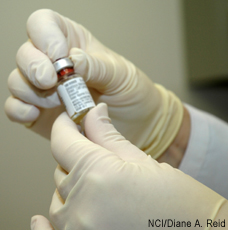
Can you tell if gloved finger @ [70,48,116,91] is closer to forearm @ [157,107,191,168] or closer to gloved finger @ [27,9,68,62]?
gloved finger @ [27,9,68,62]

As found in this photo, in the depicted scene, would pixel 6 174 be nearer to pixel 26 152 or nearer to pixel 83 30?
pixel 26 152

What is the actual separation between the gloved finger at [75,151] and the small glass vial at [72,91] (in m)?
0.04

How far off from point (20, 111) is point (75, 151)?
0.29 m

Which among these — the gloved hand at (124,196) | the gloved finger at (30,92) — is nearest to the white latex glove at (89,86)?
the gloved finger at (30,92)

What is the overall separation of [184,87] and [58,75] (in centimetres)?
109

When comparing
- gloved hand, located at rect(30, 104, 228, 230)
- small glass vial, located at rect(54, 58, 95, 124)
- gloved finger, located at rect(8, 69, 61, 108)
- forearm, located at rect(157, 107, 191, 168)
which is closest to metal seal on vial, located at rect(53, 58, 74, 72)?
small glass vial, located at rect(54, 58, 95, 124)

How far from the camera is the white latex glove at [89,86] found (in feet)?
1.88

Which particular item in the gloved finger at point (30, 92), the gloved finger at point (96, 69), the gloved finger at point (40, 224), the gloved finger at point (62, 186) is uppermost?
the gloved finger at point (96, 69)

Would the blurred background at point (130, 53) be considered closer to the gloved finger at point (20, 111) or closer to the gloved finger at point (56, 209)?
the gloved finger at point (20, 111)

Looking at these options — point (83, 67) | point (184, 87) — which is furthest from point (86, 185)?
point (184, 87)

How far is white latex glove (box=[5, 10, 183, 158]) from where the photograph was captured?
57 cm

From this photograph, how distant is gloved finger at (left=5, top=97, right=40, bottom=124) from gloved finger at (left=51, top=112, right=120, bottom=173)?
17cm

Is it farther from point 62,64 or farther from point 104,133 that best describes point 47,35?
point 104,133

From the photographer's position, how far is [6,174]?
0.66 m
